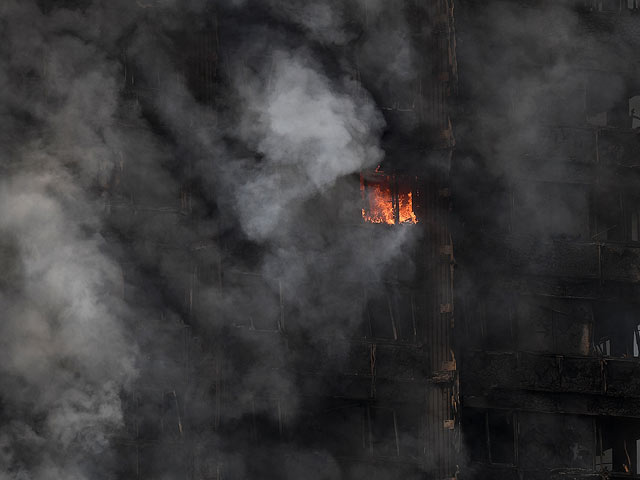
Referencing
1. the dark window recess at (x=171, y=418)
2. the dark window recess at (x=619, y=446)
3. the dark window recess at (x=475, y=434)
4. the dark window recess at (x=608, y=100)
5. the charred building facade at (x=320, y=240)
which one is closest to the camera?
the charred building facade at (x=320, y=240)

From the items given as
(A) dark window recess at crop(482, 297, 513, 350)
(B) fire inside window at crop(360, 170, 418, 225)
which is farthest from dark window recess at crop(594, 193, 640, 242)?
(B) fire inside window at crop(360, 170, 418, 225)

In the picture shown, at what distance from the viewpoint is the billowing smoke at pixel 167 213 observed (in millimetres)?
8844

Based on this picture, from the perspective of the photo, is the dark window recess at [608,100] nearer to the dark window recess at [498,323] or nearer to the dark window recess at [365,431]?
the dark window recess at [498,323]

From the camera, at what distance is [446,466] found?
9.61 meters

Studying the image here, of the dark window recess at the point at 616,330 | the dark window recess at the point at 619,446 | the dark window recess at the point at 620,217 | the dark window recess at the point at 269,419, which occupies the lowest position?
the dark window recess at the point at 619,446

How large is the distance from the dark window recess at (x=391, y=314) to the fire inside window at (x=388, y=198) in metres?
0.94

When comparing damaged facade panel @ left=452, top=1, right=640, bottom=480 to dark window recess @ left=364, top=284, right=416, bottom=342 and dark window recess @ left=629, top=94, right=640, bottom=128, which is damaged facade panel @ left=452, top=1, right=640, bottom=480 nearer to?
dark window recess @ left=629, top=94, right=640, bottom=128

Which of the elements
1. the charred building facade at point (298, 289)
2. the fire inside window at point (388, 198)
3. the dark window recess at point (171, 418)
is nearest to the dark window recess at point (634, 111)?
the charred building facade at point (298, 289)

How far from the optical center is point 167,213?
9289mm

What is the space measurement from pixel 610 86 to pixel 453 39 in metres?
2.48

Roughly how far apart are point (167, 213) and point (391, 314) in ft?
10.6

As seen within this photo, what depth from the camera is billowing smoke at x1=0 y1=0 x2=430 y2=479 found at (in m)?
8.84

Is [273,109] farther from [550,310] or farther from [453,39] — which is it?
[550,310]

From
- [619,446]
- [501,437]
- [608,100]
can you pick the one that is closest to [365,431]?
[501,437]
